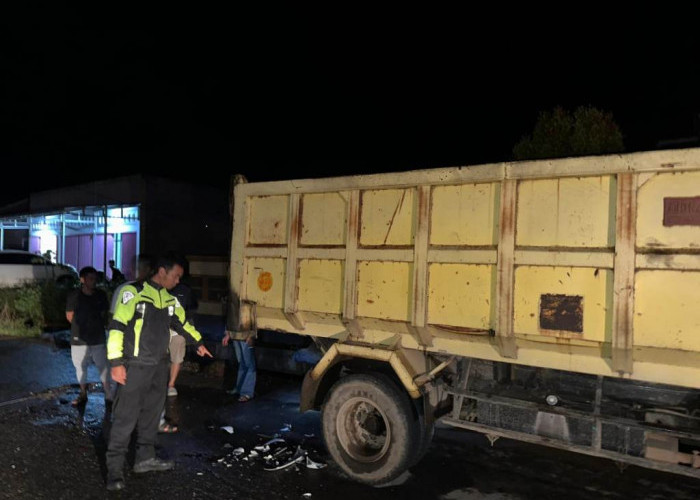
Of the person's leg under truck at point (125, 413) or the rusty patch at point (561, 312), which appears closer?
the rusty patch at point (561, 312)

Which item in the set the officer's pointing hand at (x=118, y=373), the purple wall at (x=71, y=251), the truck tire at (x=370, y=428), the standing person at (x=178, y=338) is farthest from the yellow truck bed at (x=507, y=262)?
the purple wall at (x=71, y=251)

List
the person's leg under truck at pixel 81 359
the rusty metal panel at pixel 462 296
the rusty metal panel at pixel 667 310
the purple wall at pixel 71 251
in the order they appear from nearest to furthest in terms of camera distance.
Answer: the rusty metal panel at pixel 667 310, the rusty metal panel at pixel 462 296, the person's leg under truck at pixel 81 359, the purple wall at pixel 71 251

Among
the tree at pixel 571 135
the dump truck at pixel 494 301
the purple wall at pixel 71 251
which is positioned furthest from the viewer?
the purple wall at pixel 71 251

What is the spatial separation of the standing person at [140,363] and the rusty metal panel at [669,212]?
3.52 metres

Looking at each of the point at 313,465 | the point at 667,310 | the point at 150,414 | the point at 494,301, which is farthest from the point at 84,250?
the point at 667,310

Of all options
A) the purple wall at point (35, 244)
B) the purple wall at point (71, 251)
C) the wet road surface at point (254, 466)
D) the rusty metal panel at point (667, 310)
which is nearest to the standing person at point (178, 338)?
the wet road surface at point (254, 466)

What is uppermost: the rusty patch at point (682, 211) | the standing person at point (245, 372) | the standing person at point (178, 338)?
the rusty patch at point (682, 211)

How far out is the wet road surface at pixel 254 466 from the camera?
412 centimetres

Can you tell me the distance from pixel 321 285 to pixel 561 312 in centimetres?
189

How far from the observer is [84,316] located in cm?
621

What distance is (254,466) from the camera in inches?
180

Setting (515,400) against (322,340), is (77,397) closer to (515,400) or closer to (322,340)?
(322,340)

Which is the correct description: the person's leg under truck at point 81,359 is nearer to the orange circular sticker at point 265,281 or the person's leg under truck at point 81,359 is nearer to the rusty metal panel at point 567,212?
the orange circular sticker at point 265,281

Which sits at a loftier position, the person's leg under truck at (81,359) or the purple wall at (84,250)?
the purple wall at (84,250)
